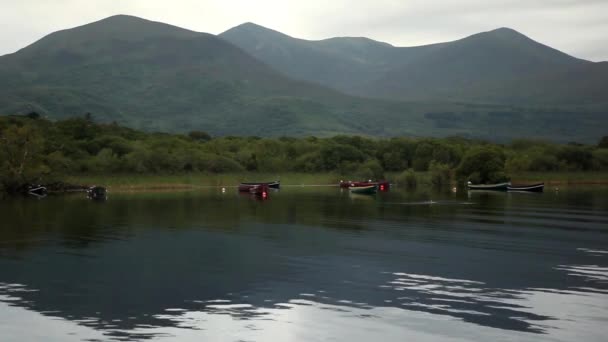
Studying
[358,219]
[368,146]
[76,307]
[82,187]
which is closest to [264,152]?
[368,146]

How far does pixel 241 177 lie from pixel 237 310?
123 meters

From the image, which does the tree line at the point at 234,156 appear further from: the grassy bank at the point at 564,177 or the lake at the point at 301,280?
the lake at the point at 301,280

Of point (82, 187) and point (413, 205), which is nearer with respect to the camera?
point (413, 205)

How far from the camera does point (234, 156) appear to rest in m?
169

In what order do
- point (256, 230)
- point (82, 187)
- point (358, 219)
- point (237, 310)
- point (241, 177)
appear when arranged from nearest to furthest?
point (237, 310), point (256, 230), point (358, 219), point (82, 187), point (241, 177)

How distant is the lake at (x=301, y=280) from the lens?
25.5 m

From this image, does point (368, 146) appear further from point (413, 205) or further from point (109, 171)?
point (413, 205)

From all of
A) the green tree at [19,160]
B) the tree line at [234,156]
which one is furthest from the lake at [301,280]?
the tree line at [234,156]

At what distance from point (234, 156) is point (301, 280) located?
135m

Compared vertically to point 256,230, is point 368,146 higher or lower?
higher

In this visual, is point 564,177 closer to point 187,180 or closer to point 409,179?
point 409,179

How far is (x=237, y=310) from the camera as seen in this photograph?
2794 centimetres

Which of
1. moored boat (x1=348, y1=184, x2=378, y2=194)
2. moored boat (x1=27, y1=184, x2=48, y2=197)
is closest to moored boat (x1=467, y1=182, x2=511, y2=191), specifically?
moored boat (x1=348, y1=184, x2=378, y2=194)

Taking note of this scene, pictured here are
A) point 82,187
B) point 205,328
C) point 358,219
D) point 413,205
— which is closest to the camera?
point 205,328
